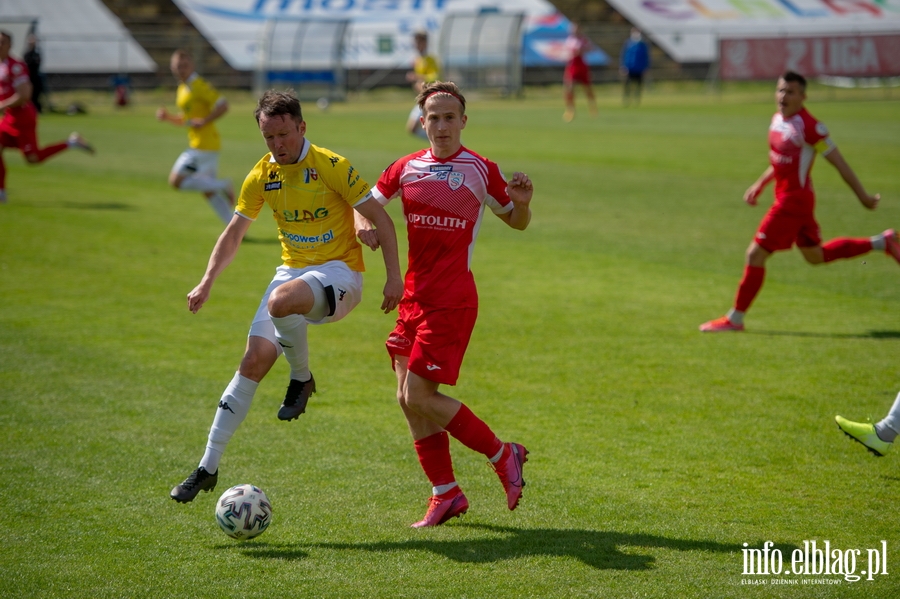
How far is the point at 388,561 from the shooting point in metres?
4.69

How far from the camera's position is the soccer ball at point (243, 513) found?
483 centimetres

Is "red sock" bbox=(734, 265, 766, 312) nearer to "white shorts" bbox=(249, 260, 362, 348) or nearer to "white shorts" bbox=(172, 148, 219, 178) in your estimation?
"white shorts" bbox=(249, 260, 362, 348)

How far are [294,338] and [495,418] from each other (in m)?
2.08

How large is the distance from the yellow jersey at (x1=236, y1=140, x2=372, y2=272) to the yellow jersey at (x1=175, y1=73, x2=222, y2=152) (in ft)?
30.4

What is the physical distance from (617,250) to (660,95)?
31.8m

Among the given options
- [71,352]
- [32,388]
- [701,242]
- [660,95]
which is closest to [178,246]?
[71,352]

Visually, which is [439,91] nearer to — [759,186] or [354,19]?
[759,186]

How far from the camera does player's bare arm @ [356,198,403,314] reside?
5.01 m

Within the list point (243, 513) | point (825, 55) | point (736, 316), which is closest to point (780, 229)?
point (736, 316)

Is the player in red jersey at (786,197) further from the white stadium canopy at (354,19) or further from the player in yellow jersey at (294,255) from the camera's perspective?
the white stadium canopy at (354,19)

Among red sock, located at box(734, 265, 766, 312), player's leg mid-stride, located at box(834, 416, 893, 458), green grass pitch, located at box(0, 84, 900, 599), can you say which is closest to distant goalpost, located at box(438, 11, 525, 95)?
green grass pitch, located at box(0, 84, 900, 599)

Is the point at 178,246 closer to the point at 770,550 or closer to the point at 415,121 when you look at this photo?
the point at 415,121

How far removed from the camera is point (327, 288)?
529 centimetres

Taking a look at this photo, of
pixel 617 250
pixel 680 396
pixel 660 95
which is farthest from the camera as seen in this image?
pixel 660 95
